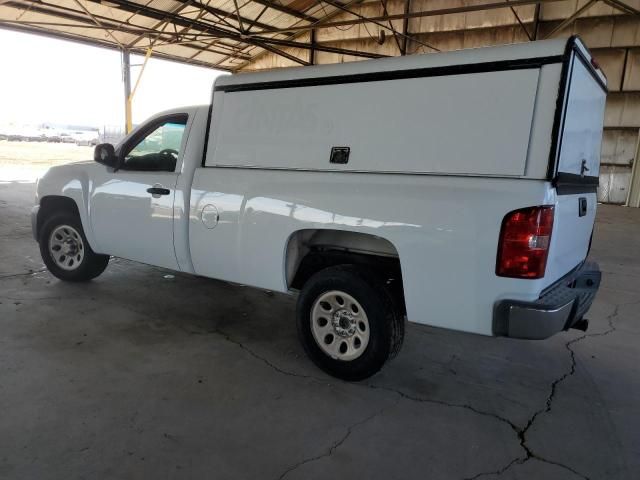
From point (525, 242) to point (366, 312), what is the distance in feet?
3.55

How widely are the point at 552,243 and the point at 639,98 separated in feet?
52.5

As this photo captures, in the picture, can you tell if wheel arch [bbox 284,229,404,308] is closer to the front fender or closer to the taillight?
the taillight

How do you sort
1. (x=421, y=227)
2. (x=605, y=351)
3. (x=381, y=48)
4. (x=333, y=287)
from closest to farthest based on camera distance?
(x=421, y=227), (x=333, y=287), (x=605, y=351), (x=381, y=48)

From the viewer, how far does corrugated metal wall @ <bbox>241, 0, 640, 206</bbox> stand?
1462 centimetres

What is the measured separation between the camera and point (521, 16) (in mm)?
15375

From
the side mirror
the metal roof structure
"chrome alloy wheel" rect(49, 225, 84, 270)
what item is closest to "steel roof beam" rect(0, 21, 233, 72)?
the metal roof structure

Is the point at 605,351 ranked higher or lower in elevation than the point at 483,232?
lower

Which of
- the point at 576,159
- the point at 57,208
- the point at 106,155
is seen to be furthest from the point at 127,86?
the point at 576,159

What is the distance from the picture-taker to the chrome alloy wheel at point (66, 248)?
16.3ft

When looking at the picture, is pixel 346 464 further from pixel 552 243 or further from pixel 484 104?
pixel 484 104

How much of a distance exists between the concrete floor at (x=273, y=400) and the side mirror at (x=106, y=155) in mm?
1330

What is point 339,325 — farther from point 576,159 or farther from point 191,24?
point 191,24

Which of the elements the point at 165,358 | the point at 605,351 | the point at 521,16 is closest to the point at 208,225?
the point at 165,358

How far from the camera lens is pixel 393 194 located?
2811 mm
